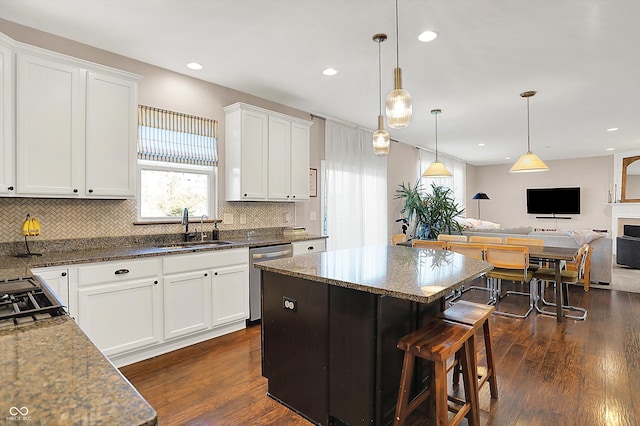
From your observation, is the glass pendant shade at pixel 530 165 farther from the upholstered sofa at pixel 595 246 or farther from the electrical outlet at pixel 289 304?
the electrical outlet at pixel 289 304

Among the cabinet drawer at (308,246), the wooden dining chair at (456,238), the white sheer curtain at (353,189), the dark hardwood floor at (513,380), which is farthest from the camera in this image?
the white sheer curtain at (353,189)

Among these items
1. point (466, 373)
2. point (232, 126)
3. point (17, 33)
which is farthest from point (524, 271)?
point (17, 33)

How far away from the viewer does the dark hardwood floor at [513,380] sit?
85.2 inches

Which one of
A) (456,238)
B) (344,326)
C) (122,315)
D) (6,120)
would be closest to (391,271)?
(344,326)

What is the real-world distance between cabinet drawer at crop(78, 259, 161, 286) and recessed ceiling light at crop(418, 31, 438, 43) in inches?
111

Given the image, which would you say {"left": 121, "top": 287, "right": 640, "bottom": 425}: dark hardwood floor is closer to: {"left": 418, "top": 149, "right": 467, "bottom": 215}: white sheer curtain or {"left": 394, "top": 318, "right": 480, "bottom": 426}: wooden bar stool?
{"left": 394, "top": 318, "right": 480, "bottom": 426}: wooden bar stool

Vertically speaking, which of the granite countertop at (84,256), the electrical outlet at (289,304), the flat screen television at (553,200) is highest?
the flat screen television at (553,200)

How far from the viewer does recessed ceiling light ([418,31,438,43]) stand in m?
2.81

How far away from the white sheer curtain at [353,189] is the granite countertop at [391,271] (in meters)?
2.60

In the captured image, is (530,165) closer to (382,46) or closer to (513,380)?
(382,46)

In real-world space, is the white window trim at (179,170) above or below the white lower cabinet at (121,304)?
above

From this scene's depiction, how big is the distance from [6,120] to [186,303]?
1.85m

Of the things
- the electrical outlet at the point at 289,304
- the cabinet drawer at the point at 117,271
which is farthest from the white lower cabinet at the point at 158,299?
the electrical outlet at the point at 289,304

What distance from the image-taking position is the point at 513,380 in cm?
262
